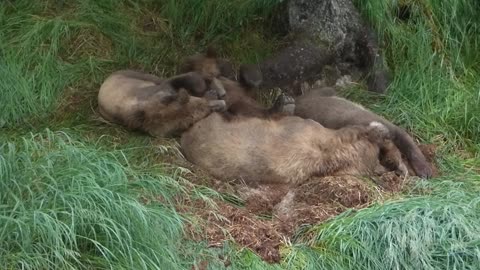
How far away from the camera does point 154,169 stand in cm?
576

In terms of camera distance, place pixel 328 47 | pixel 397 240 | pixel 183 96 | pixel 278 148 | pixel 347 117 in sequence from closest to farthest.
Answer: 1. pixel 397 240
2. pixel 278 148
3. pixel 183 96
4. pixel 347 117
5. pixel 328 47

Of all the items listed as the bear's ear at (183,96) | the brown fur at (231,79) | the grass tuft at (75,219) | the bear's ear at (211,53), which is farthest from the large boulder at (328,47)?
the grass tuft at (75,219)

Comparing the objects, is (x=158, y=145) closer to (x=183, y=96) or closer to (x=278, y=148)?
(x=183, y=96)

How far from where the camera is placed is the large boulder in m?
7.15

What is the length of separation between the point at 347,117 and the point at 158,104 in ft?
4.41

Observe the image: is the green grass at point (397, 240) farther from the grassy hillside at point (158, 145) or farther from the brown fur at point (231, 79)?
the brown fur at point (231, 79)

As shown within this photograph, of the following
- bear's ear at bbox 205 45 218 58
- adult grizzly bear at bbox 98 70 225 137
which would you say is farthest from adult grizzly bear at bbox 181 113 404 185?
bear's ear at bbox 205 45 218 58

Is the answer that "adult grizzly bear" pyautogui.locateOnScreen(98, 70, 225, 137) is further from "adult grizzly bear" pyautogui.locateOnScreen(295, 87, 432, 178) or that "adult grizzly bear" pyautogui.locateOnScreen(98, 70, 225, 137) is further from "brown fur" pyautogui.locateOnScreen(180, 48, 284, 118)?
"adult grizzly bear" pyautogui.locateOnScreen(295, 87, 432, 178)

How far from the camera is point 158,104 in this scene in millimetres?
6238

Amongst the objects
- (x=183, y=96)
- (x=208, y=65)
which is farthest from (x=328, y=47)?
(x=183, y=96)

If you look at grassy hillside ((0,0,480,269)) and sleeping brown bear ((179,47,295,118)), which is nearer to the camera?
grassy hillside ((0,0,480,269))

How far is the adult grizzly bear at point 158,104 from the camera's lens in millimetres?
6207

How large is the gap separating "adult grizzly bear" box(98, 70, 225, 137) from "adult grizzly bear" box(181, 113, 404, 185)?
0.34ft

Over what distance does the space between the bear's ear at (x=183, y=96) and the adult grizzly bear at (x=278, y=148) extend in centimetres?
18
